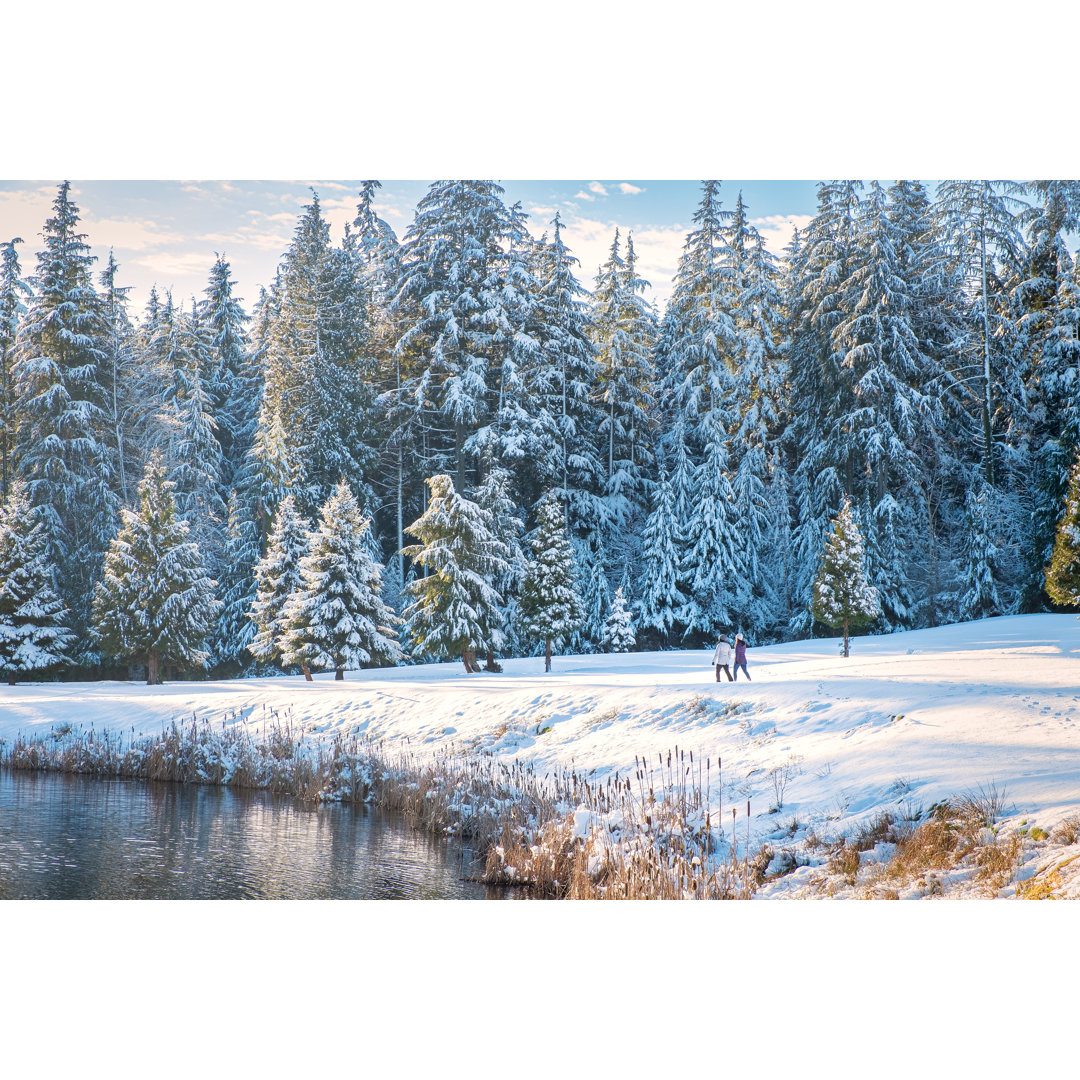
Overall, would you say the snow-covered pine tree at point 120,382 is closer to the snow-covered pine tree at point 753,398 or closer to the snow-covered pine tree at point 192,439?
the snow-covered pine tree at point 192,439

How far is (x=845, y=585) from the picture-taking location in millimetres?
20406

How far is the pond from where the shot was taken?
336 inches

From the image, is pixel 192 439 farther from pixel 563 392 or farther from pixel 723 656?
pixel 723 656

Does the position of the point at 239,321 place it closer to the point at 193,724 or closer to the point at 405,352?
the point at 405,352

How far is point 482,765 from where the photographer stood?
12.6 m

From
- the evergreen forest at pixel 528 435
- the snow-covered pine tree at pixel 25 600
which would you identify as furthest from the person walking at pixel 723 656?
the snow-covered pine tree at pixel 25 600

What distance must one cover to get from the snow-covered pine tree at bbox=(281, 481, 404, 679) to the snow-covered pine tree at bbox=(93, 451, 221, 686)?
110 inches

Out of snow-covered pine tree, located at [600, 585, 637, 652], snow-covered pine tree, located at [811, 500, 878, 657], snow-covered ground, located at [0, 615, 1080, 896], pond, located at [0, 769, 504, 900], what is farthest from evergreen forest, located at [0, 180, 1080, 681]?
pond, located at [0, 769, 504, 900]

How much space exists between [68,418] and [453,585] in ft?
32.6

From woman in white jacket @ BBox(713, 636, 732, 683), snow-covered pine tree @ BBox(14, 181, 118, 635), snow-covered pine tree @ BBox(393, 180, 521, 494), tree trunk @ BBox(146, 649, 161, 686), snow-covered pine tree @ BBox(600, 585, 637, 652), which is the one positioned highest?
snow-covered pine tree @ BBox(393, 180, 521, 494)

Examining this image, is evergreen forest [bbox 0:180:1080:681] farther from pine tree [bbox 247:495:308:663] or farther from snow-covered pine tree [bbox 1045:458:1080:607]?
snow-covered pine tree [bbox 1045:458:1080:607]

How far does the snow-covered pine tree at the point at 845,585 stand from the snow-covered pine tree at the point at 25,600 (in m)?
19.5

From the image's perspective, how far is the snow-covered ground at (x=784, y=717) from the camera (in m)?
8.38

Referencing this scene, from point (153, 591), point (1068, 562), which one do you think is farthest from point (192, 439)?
point (1068, 562)
